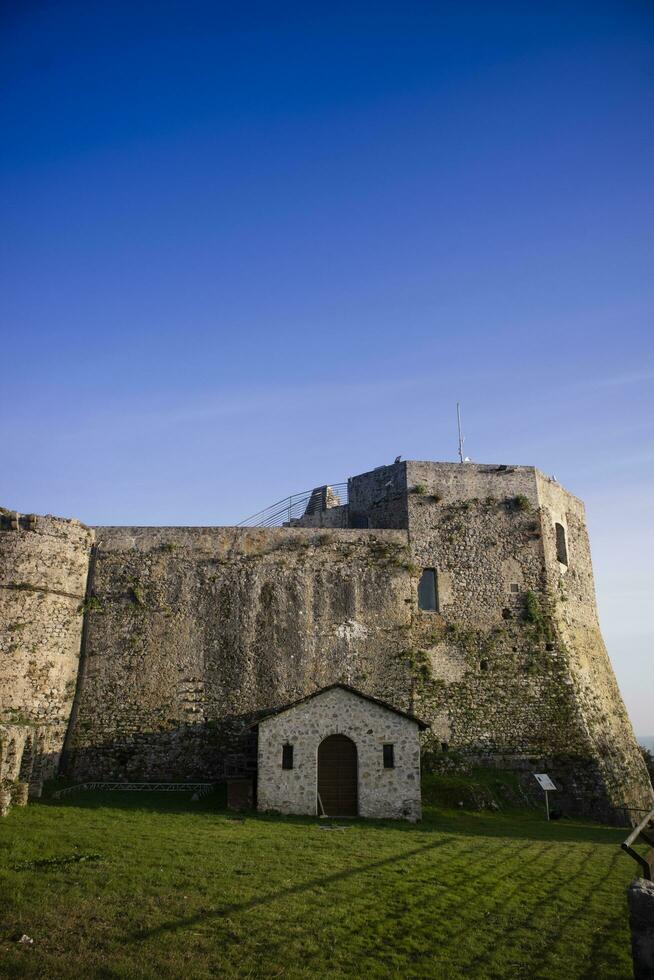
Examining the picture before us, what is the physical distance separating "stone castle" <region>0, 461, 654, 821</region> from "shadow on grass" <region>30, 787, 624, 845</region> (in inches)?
79.3

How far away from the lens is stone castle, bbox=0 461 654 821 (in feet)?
82.3

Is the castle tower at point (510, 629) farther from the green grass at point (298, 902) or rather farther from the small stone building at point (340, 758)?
the green grass at point (298, 902)

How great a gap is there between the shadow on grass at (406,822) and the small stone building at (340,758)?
1.98 ft

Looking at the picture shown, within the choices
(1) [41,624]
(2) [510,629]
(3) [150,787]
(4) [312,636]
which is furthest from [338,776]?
(1) [41,624]

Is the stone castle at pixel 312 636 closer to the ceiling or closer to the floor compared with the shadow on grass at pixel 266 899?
closer to the ceiling

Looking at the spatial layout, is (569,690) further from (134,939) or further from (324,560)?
(134,939)

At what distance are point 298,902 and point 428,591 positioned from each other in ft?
55.5

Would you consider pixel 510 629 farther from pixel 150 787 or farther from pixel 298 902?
pixel 298 902

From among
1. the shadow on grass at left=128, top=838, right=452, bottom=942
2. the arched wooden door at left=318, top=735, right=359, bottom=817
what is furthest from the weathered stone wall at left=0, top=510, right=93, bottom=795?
the shadow on grass at left=128, top=838, right=452, bottom=942

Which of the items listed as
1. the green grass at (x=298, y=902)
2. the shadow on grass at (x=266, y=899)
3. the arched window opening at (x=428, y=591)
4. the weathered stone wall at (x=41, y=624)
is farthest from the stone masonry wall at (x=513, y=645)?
the weathered stone wall at (x=41, y=624)

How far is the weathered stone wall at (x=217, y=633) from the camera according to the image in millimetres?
25250

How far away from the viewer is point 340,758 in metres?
21.5

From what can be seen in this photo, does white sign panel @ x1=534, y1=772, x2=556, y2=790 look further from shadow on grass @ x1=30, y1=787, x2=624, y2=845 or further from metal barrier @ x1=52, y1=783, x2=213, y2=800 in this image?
metal barrier @ x1=52, y1=783, x2=213, y2=800

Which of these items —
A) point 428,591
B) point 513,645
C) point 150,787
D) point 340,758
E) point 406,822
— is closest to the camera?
point 406,822
